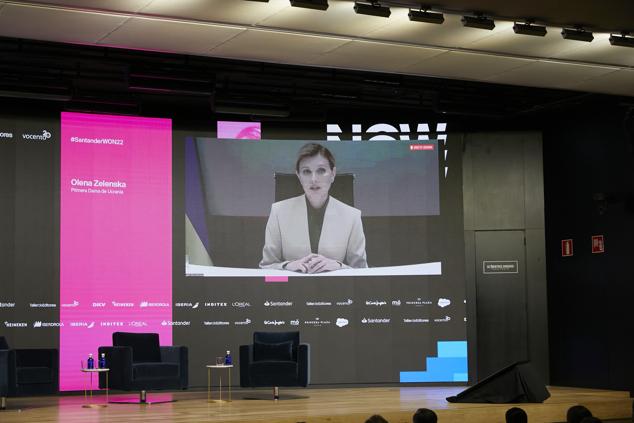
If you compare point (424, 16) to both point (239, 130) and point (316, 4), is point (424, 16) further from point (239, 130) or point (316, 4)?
point (239, 130)

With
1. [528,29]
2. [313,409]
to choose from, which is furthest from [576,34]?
[313,409]

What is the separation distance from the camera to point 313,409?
870 cm

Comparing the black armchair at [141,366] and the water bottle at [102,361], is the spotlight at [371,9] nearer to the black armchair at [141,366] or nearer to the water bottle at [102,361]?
the black armchair at [141,366]

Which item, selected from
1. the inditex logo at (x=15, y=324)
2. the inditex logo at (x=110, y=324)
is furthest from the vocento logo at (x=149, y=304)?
the inditex logo at (x=15, y=324)

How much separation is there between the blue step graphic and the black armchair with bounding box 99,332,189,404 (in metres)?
3.50

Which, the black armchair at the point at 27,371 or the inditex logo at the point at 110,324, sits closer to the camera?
the black armchair at the point at 27,371

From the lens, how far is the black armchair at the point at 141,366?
372 inches

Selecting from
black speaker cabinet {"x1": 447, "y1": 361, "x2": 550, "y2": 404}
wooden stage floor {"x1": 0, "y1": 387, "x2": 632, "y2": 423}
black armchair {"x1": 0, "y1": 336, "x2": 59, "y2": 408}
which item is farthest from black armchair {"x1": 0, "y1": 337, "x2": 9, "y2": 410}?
black speaker cabinet {"x1": 447, "y1": 361, "x2": 550, "y2": 404}

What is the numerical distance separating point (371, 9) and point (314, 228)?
5.05m

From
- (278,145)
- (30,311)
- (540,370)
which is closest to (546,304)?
(540,370)

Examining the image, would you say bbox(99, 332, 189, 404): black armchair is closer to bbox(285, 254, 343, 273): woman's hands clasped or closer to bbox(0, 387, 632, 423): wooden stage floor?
bbox(0, 387, 632, 423): wooden stage floor

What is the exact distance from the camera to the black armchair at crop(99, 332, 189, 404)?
9445 mm

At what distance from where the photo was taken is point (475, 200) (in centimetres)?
1270

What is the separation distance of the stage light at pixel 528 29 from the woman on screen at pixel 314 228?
4.68 m
